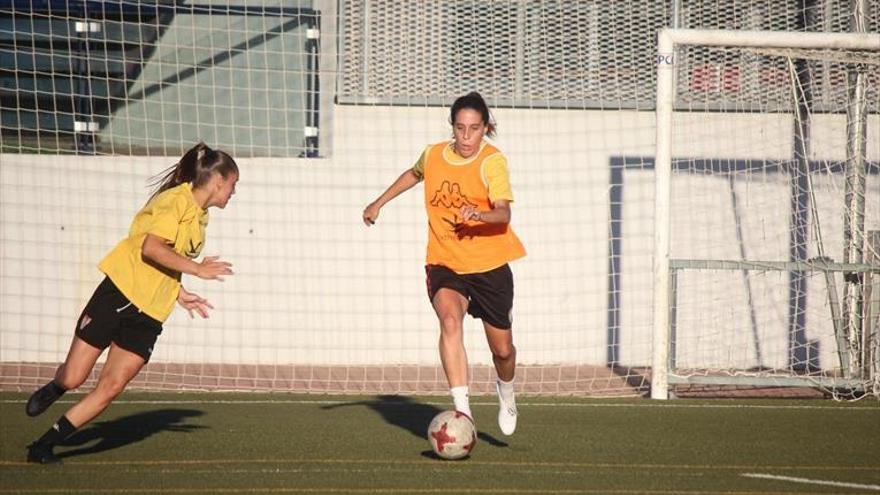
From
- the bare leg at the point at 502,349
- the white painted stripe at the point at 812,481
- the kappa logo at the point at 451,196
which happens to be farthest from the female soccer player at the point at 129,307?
the white painted stripe at the point at 812,481

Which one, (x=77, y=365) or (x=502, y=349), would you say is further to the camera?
(x=502, y=349)

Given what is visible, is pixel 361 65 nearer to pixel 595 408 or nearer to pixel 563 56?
pixel 563 56

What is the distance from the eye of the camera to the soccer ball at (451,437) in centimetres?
763

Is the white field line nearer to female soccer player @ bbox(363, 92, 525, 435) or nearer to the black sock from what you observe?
female soccer player @ bbox(363, 92, 525, 435)

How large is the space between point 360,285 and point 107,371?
6.67 m

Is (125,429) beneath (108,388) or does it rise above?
beneath

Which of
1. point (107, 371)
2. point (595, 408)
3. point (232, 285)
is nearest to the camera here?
point (107, 371)

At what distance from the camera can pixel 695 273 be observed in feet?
46.2

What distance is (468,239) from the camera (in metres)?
8.31

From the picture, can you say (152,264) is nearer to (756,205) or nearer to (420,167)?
(420,167)

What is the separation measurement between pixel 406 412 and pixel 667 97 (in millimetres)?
3275

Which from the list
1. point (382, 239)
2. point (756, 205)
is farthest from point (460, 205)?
point (756, 205)

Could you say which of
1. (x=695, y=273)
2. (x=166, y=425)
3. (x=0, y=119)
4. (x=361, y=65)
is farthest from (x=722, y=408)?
(x=0, y=119)

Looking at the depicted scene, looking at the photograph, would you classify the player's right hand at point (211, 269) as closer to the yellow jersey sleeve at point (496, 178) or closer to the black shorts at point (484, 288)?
the black shorts at point (484, 288)
